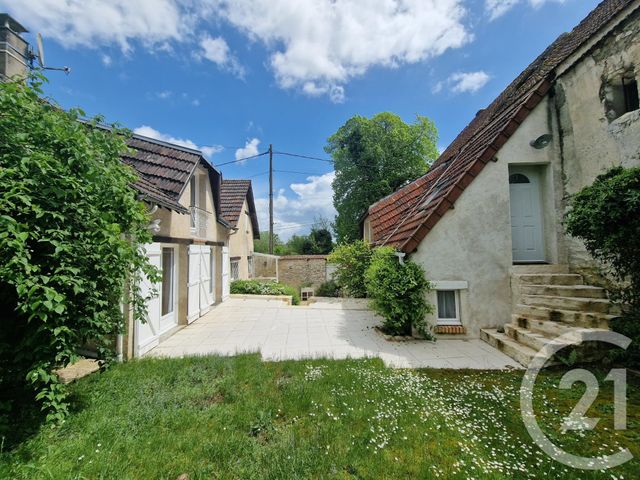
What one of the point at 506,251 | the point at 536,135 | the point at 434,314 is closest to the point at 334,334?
the point at 434,314

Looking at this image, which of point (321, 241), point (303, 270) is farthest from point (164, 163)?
point (321, 241)

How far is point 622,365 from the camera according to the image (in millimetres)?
4281

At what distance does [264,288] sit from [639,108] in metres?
12.9

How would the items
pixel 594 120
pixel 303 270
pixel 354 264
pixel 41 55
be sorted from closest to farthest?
pixel 594 120 → pixel 41 55 → pixel 354 264 → pixel 303 270

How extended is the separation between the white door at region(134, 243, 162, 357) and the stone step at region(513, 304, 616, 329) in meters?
7.64

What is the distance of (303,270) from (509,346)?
14.9 meters

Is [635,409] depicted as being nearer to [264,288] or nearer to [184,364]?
[184,364]

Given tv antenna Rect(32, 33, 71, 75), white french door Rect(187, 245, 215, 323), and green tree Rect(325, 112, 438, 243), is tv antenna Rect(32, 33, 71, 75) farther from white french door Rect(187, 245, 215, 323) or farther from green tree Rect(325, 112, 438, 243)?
green tree Rect(325, 112, 438, 243)

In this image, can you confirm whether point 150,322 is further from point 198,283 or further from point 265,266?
point 265,266

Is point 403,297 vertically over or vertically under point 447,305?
over

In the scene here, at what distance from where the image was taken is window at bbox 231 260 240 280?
15.5m

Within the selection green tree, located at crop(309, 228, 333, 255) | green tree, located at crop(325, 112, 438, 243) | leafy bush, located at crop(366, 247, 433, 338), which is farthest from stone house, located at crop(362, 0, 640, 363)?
green tree, located at crop(309, 228, 333, 255)

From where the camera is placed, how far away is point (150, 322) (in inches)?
233

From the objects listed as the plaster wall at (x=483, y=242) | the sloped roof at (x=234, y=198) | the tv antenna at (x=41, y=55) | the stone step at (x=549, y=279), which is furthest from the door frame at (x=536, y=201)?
the sloped roof at (x=234, y=198)
